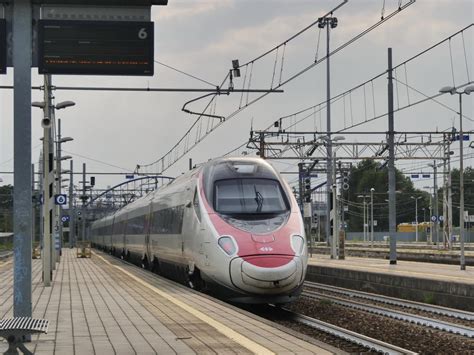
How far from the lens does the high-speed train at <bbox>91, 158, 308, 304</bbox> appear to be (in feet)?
46.5

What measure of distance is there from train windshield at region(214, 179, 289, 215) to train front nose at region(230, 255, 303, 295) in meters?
1.67

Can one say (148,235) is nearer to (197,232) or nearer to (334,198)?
(334,198)

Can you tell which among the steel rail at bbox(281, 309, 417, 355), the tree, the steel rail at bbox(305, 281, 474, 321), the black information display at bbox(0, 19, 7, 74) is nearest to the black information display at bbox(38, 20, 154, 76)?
the black information display at bbox(0, 19, 7, 74)

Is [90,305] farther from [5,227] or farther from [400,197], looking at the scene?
[400,197]

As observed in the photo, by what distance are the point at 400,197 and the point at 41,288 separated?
112500mm

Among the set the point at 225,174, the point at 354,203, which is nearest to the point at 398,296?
the point at 225,174

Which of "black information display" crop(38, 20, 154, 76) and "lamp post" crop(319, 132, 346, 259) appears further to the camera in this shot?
"lamp post" crop(319, 132, 346, 259)

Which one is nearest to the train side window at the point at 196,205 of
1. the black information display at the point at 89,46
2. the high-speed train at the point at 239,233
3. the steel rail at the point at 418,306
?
the high-speed train at the point at 239,233

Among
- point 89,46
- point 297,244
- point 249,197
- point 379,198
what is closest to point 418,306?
point 297,244

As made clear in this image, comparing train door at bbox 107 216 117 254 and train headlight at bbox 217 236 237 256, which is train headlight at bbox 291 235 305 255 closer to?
train headlight at bbox 217 236 237 256

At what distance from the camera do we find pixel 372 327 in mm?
13633

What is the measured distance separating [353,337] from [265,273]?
263cm

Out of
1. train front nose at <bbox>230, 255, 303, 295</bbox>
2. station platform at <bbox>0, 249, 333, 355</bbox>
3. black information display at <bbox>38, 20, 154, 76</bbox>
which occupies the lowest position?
station platform at <bbox>0, 249, 333, 355</bbox>

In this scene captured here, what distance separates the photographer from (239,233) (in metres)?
14.7
